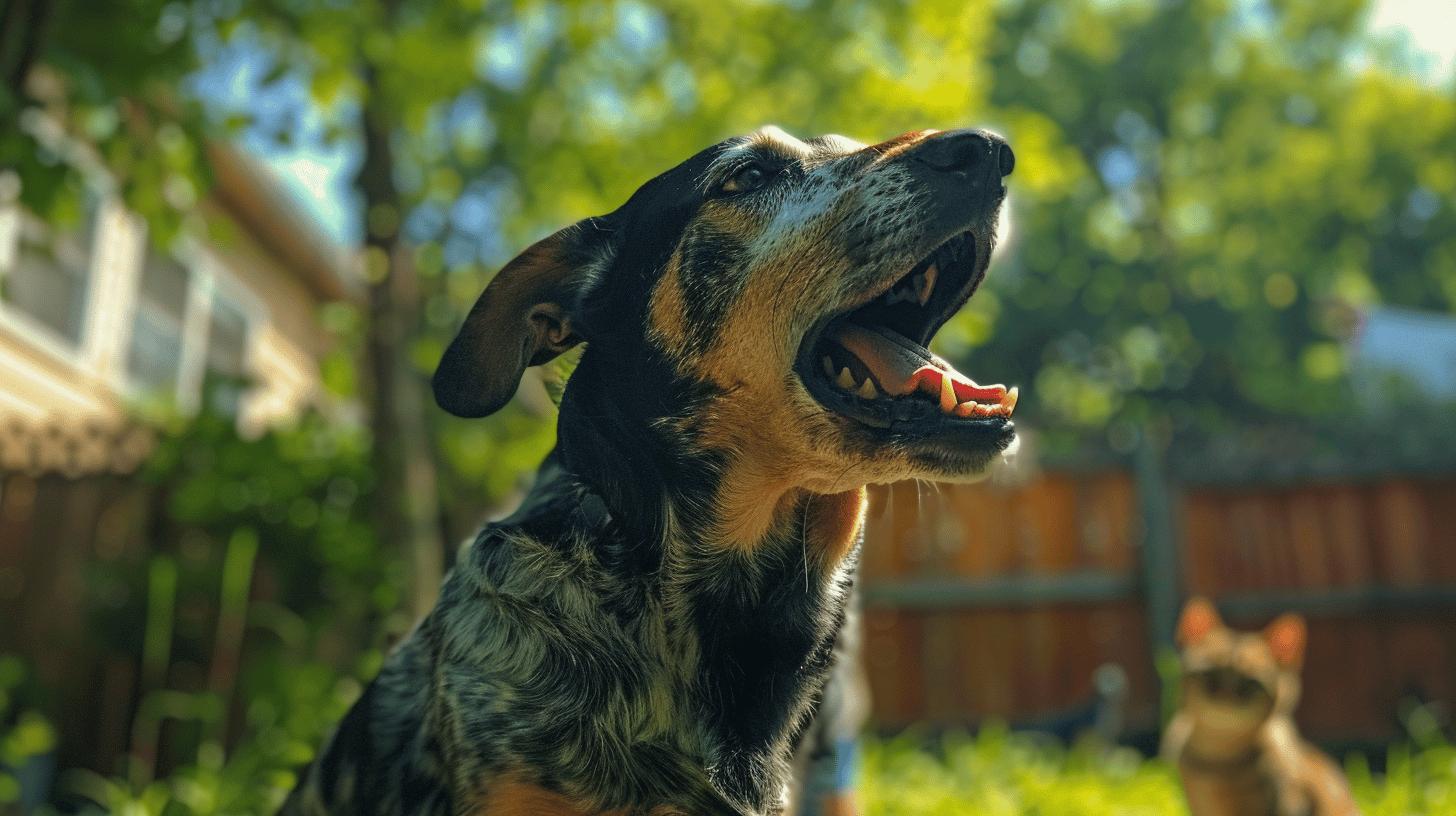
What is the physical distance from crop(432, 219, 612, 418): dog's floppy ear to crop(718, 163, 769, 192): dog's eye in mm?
269

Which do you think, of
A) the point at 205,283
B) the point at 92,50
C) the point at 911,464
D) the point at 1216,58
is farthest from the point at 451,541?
the point at 1216,58

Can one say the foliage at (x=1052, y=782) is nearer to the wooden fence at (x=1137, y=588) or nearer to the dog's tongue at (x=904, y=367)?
the wooden fence at (x=1137, y=588)

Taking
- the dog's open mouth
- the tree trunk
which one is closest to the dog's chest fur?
the dog's open mouth

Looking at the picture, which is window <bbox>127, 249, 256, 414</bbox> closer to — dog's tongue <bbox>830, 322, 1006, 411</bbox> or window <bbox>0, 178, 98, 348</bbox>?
window <bbox>0, 178, 98, 348</bbox>

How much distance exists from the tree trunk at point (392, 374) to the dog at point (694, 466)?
9.48ft

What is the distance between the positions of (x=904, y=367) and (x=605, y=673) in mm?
730

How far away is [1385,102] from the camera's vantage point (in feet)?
89.0

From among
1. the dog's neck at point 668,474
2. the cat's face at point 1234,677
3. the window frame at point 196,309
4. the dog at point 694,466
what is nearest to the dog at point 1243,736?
the cat's face at point 1234,677

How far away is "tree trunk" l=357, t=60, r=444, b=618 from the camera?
522cm

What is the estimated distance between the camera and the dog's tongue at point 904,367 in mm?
1978

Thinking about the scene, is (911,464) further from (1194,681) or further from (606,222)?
(1194,681)

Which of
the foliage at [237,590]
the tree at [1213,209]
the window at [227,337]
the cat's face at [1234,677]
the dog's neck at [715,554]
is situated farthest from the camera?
the tree at [1213,209]

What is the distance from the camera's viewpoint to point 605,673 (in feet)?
6.48

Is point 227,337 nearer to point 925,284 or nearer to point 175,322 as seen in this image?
point 175,322
